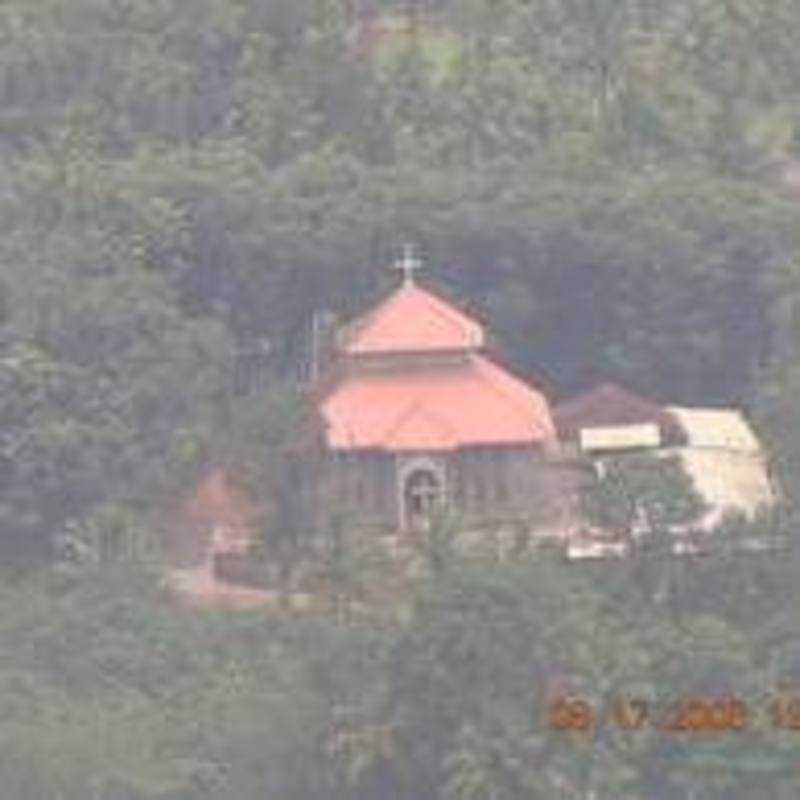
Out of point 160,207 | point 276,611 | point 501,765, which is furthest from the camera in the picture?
point 160,207

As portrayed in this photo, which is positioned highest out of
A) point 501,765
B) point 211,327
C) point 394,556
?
point 211,327

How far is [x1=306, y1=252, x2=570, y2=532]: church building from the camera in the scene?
1981 inches

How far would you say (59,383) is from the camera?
49.8m

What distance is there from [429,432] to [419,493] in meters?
0.81

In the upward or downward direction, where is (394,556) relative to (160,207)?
downward

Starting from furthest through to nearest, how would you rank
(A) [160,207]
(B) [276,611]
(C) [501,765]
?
(A) [160,207], (B) [276,611], (C) [501,765]

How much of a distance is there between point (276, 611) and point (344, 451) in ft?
12.3

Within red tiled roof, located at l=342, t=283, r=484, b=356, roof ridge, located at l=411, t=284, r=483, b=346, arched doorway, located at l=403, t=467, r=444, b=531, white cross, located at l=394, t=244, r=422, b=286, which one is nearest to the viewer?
arched doorway, located at l=403, t=467, r=444, b=531

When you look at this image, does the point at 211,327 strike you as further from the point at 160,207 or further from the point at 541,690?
the point at 541,690

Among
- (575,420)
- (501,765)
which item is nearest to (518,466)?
(575,420)

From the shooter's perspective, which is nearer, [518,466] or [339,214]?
[518,466]
